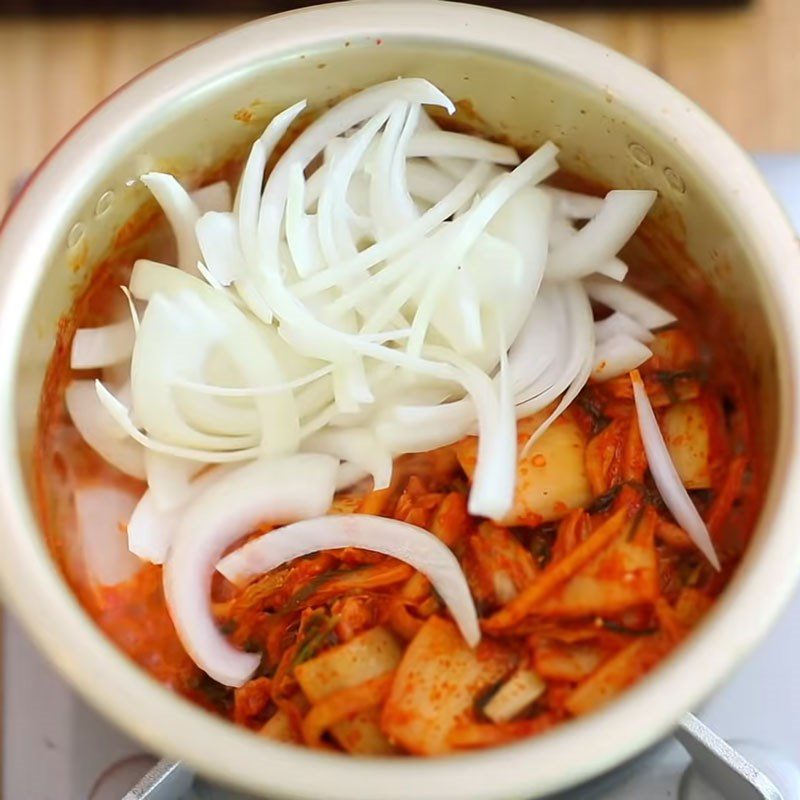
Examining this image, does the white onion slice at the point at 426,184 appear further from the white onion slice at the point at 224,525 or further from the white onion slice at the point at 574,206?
the white onion slice at the point at 224,525

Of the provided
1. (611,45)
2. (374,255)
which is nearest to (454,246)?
(374,255)

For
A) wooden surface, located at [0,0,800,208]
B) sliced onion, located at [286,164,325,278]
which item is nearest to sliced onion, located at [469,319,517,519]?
sliced onion, located at [286,164,325,278]

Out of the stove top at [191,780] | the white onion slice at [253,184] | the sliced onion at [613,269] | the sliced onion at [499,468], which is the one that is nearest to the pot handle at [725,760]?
the stove top at [191,780]

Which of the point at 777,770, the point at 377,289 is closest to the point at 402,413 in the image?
the point at 377,289

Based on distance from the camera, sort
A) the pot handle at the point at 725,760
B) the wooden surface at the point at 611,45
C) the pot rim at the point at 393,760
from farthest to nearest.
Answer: the wooden surface at the point at 611,45
the pot handle at the point at 725,760
the pot rim at the point at 393,760

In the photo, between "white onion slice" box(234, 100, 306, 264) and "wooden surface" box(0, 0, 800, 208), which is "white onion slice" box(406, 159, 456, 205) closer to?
"white onion slice" box(234, 100, 306, 264)

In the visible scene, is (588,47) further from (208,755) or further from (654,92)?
(208,755)
